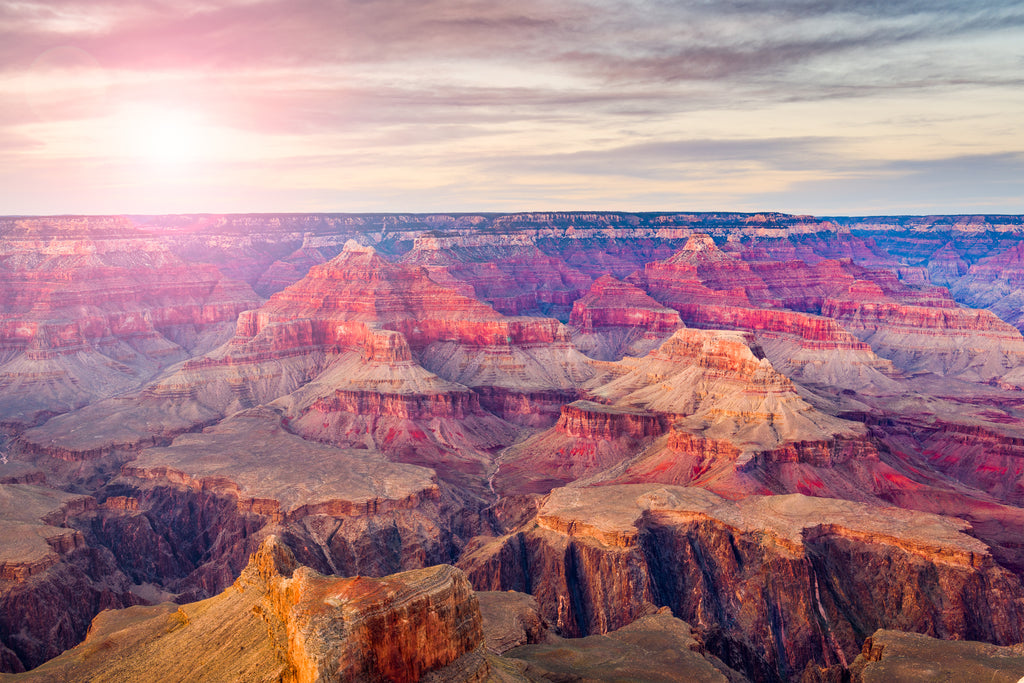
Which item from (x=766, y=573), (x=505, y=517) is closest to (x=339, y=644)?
(x=766, y=573)

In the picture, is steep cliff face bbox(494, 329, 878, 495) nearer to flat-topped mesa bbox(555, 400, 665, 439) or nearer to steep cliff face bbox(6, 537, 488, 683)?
flat-topped mesa bbox(555, 400, 665, 439)

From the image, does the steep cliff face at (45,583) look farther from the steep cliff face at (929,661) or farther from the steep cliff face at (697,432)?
the steep cliff face at (929,661)

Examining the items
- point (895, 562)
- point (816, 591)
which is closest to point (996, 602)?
point (895, 562)

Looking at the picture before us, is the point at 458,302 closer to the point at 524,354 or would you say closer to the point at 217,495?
the point at 524,354

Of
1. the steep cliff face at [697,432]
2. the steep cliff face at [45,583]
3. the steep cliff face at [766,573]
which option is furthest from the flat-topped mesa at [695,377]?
the steep cliff face at [45,583]

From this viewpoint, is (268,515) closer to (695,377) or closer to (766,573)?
(766,573)

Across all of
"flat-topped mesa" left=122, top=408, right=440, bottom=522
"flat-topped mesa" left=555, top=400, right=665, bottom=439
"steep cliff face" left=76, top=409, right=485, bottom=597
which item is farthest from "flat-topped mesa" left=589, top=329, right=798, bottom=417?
"flat-topped mesa" left=122, top=408, right=440, bottom=522
